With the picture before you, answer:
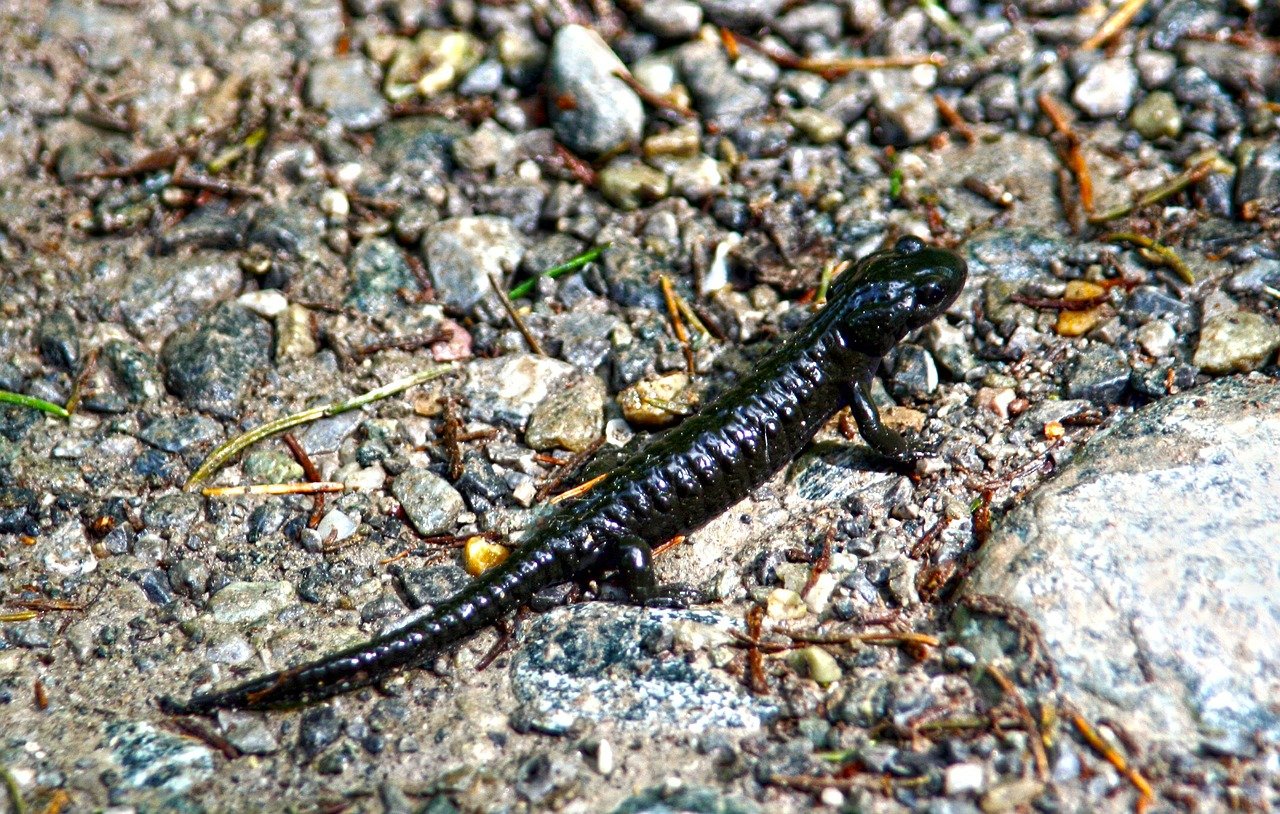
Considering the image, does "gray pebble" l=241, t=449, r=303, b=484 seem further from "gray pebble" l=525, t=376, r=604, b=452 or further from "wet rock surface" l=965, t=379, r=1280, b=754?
"wet rock surface" l=965, t=379, r=1280, b=754

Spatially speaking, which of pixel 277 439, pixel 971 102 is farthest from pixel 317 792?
pixel 971 102

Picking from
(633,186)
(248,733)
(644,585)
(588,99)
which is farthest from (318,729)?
(588,99)

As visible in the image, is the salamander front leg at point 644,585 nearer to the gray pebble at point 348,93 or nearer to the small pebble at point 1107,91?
the gray pebble at point 348,93

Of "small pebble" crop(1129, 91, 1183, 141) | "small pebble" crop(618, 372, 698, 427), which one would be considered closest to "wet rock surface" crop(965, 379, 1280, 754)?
"small pebble" crop(618, 372, 698, 427)

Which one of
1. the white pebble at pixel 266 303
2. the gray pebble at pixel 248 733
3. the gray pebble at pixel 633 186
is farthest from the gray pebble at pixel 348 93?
the gray pebble at pixel 248 733

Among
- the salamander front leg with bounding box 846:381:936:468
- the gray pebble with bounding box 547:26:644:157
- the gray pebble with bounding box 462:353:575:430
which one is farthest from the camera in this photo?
the gray pebble with bounding box 547:26:644:157

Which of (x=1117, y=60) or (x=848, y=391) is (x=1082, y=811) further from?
(x=1117, y=60)

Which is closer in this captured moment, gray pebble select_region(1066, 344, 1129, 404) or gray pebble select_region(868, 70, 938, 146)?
gray pebble select_region(1066, 344, 1129, 404)
